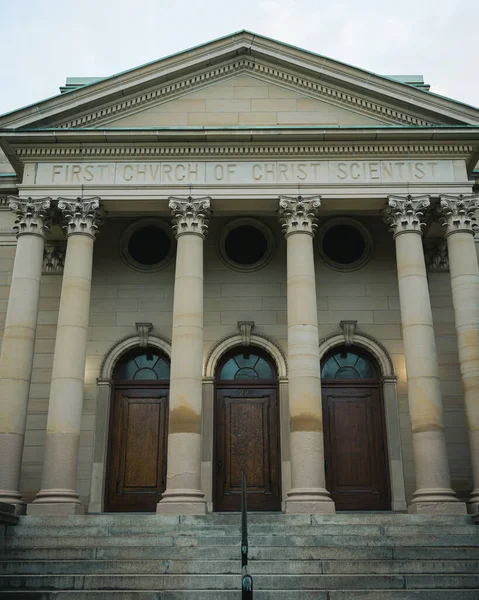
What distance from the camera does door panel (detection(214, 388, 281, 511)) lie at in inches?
727

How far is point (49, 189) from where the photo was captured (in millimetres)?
17609

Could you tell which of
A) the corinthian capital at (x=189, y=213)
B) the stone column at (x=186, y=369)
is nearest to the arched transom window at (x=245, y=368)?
the stone column at (x=186, y=369)

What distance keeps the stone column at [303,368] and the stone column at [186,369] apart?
2.16 m

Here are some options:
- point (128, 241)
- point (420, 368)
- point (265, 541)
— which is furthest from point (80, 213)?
point (265, 541)

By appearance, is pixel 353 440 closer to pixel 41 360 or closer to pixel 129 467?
pixel 129 467

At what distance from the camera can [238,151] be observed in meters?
17.9

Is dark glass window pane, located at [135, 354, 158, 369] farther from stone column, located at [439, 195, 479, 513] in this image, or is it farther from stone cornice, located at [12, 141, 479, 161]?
stone column, located at [439, 195, 479, 513]

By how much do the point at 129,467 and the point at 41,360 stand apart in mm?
3990

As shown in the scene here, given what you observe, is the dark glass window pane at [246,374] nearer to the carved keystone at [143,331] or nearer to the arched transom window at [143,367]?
the arched transom window at [143,367]

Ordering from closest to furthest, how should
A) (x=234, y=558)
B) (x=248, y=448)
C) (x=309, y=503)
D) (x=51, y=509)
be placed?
1. (x=234, y=558)
2. (x=309, y=503)
3. (x=51, y=509)
4. (x=248, y=448)

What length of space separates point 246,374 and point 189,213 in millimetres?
5283

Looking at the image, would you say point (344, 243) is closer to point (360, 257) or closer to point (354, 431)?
point (360, 257)

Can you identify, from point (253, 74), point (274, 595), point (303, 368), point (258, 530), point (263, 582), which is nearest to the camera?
point (274, 595)

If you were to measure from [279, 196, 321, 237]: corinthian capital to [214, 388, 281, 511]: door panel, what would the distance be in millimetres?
5089
